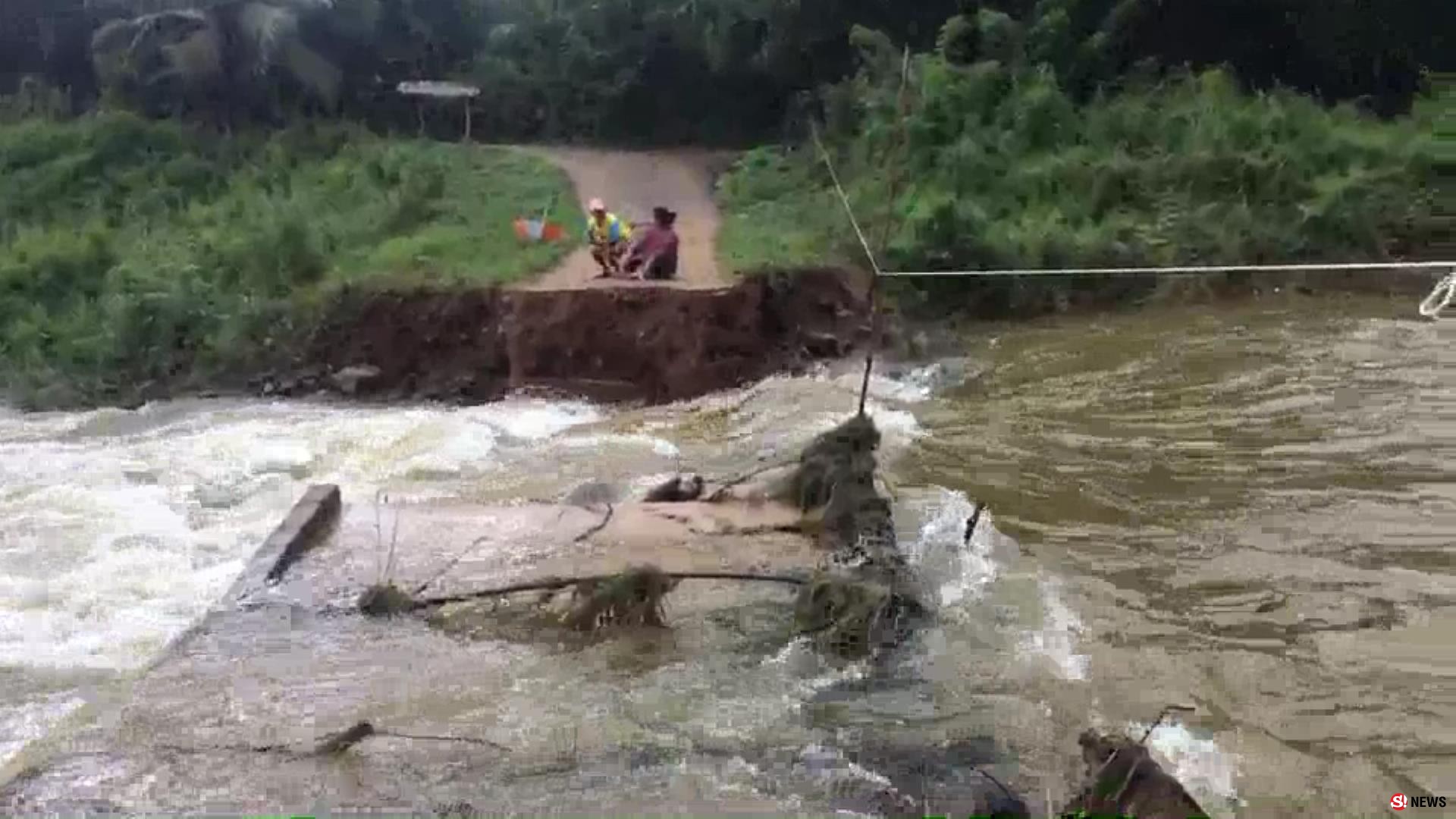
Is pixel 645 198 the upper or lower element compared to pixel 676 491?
lower

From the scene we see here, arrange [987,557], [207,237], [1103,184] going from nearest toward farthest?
[987,557] → [207,237] → [1103,184]

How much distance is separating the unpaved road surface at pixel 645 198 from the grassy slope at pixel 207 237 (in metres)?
0.50

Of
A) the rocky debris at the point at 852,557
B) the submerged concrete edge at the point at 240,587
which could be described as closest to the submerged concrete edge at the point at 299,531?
the submerged concrete edge at the point at 240,587

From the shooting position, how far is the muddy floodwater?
5.75 meters

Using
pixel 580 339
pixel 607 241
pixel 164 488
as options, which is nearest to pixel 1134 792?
pixel 164 488

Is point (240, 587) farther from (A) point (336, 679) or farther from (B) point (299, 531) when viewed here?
(A) point (336, 679)

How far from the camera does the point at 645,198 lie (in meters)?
20.1

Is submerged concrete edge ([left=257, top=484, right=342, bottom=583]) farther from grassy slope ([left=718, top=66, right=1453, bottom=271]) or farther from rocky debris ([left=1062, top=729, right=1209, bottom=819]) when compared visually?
grassy slope ([left=718, top=66, right=1453, bottom=271])

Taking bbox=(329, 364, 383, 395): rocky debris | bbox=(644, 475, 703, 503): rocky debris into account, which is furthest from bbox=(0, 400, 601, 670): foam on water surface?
bbox=(644, 475, 703, 503): rocky debris

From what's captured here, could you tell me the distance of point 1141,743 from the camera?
504 cm

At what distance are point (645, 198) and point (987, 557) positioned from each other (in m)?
12.7

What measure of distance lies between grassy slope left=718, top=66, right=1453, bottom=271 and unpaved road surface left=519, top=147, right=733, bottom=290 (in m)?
0.39

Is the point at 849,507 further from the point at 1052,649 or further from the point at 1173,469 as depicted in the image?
the point at 1173,469

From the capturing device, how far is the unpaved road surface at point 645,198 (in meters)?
14.7
